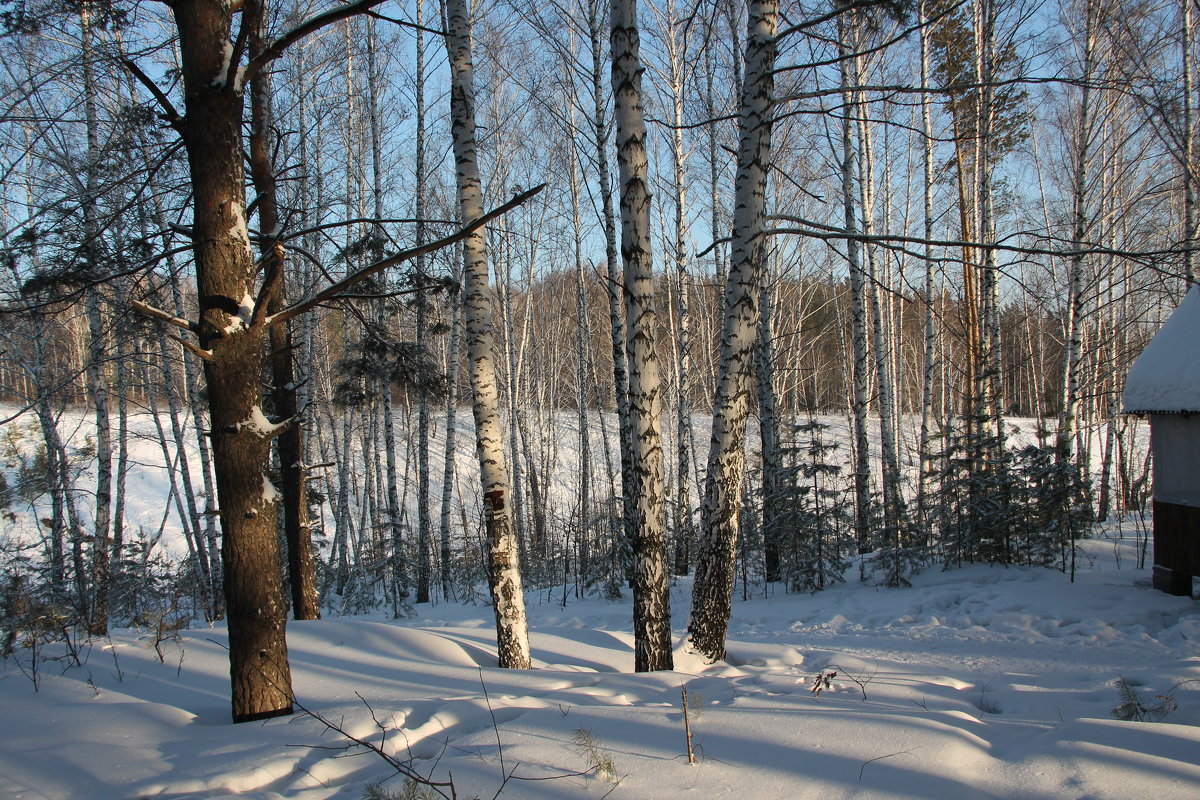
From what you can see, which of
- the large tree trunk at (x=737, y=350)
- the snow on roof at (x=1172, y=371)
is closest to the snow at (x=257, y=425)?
the large tree trunk at (x=737, y=350)

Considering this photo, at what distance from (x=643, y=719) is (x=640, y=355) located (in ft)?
7.54

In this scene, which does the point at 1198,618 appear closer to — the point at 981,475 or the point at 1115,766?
the point at 981,475

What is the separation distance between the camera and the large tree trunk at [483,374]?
5141 millimetres

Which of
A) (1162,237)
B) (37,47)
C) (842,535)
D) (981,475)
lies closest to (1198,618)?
(981,475)

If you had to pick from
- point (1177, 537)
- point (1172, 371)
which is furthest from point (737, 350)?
point (1177, 537)

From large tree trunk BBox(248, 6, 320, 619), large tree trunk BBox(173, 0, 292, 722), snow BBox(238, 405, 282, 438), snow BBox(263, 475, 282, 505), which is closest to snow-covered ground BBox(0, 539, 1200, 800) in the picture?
large tree trunk BBox(173, 0, 292, 722)

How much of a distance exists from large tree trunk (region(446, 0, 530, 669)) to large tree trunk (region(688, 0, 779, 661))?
150 cm

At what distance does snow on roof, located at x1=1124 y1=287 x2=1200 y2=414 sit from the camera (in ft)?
19.8

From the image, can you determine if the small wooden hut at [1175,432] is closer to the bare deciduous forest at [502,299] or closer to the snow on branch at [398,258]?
the bare deciduous forest at [502,299]

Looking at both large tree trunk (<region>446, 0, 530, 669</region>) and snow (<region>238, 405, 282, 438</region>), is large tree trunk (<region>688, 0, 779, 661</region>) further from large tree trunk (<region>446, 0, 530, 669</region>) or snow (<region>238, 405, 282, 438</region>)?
snow (<region>238, 405, 282, 438</region>)

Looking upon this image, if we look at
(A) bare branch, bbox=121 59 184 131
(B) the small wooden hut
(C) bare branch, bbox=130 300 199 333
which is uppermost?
(A) bare branch, bbox=121 59 184 131

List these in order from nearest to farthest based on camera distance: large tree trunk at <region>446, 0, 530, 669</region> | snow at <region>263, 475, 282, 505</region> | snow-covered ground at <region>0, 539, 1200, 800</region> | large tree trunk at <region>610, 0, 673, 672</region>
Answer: snow-covered ground at <region>0, 539, 1200, 800</region>, snow at <region>263, 475, 282, 505</region>, large tree trunk at <region>610, 0, 673, 672</region>, large tree trunk at <region>446, 0, 530, 669</region>

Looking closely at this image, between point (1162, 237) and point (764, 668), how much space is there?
774 inches

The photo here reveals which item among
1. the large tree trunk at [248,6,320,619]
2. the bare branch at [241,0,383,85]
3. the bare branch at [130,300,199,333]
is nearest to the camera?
the bare branch at [130,300,199,333]
